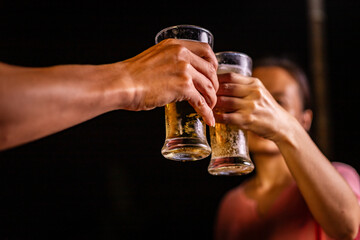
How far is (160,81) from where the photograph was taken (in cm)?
105

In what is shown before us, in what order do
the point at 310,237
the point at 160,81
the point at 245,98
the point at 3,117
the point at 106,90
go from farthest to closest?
the point at 310,237, the point at 245,98, the point at 160,81, the point at 106,90, the point at 3,117

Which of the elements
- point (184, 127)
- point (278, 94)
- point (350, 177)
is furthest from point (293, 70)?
point (184, 127)

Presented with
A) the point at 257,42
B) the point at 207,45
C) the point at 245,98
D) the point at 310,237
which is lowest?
the point at 310,237

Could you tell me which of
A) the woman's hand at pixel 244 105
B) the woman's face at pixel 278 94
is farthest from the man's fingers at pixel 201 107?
the woman's face at pixel 278 94

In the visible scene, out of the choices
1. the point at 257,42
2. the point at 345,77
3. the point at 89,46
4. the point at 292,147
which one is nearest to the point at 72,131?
the point at 89,46

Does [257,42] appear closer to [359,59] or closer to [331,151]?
[359,59]

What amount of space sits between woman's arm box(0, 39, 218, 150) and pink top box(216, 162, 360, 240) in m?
0.85

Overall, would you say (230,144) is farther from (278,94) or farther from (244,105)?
(278,94)

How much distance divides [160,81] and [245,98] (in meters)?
0.45

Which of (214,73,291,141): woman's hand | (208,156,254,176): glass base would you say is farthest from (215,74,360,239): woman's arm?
(208,156,254,176): glass base

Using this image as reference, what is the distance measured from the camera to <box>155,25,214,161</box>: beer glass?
1195 mm

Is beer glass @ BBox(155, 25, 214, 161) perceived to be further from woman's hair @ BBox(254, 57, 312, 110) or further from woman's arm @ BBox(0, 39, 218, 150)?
Result: woman's hair @ BBox(254, 57, 312, 110)

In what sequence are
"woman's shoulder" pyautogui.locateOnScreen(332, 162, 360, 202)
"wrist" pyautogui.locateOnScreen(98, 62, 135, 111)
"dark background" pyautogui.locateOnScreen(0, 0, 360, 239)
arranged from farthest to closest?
"dark background" pyautogui.locateOnScreen(0, 0, 360, 239)
"woman's shoulder" pyautogui.locateOnScreen(332, 162, 360, 202)
"wrist" pyautogui.locateOnScreen(98, 62, 135, 111)

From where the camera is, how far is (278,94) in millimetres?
1982
